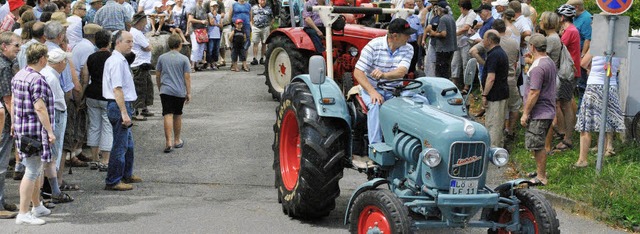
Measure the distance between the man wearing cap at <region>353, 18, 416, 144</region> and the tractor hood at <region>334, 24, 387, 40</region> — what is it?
17.3 ft

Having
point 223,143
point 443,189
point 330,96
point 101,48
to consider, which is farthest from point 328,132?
point 223,143

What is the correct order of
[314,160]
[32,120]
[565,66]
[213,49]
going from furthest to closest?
[213,49]
[565,66]
[32,120]
[314,160]

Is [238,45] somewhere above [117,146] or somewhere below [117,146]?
below

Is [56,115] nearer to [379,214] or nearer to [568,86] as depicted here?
[379,214]

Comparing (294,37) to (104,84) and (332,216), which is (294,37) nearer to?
(104,84)

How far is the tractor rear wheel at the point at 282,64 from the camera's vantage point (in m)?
16.5

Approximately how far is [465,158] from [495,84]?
5.39m

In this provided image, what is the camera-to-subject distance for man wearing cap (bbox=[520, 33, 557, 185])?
454 inches

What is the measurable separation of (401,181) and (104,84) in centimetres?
420

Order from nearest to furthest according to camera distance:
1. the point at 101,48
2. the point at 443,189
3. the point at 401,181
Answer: the point at 443,189, the point at 401,181, the point at 101,48

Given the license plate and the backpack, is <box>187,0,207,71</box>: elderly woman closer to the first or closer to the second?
the backpack

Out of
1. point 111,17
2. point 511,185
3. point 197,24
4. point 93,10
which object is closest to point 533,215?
point 511,185

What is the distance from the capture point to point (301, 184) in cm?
969

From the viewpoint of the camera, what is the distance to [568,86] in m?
13.5
